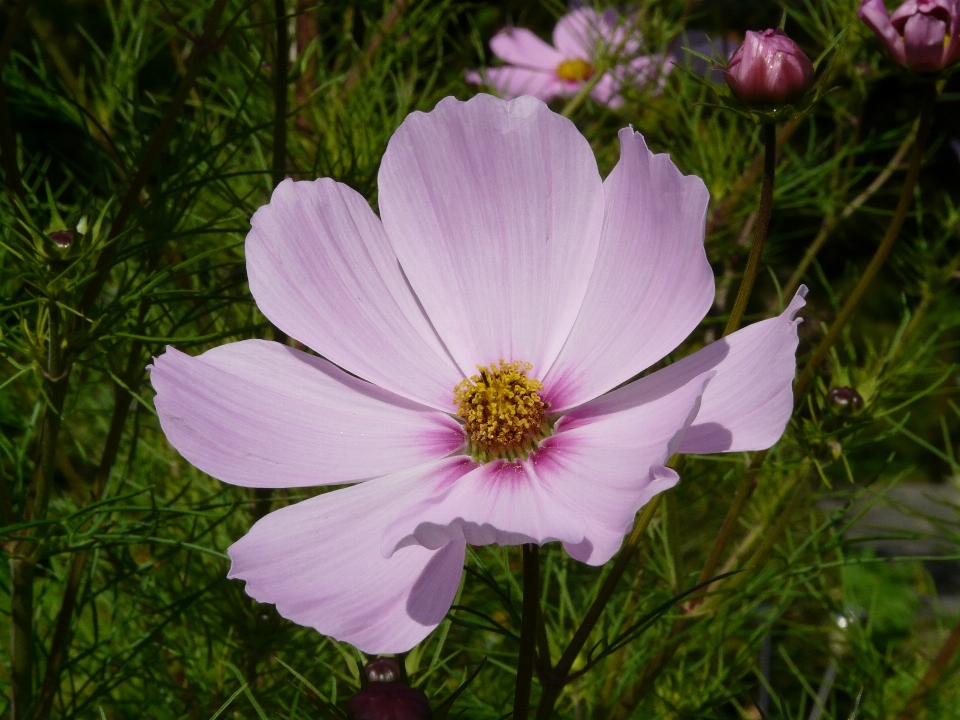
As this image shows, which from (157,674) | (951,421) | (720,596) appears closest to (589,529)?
(720,596)

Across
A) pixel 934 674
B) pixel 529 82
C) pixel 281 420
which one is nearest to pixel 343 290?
pixel 281 420

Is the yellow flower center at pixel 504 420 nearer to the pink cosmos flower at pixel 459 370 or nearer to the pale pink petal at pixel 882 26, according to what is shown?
the pink cosmos flower at pixel 459 370

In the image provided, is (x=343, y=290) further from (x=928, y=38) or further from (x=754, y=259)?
(x=928, y=38)

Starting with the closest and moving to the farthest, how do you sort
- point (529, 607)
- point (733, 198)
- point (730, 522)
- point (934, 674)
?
1. point (529, 607)
2. point (730, 522)
3. point (934, 674)
4. point (733, 198)

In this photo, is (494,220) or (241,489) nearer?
(494,220)

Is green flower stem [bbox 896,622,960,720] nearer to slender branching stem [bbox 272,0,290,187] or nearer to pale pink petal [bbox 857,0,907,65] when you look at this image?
pale pink petal [bbox 857,0,907,65]

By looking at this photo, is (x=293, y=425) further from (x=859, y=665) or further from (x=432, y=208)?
(x=859, y=665)
